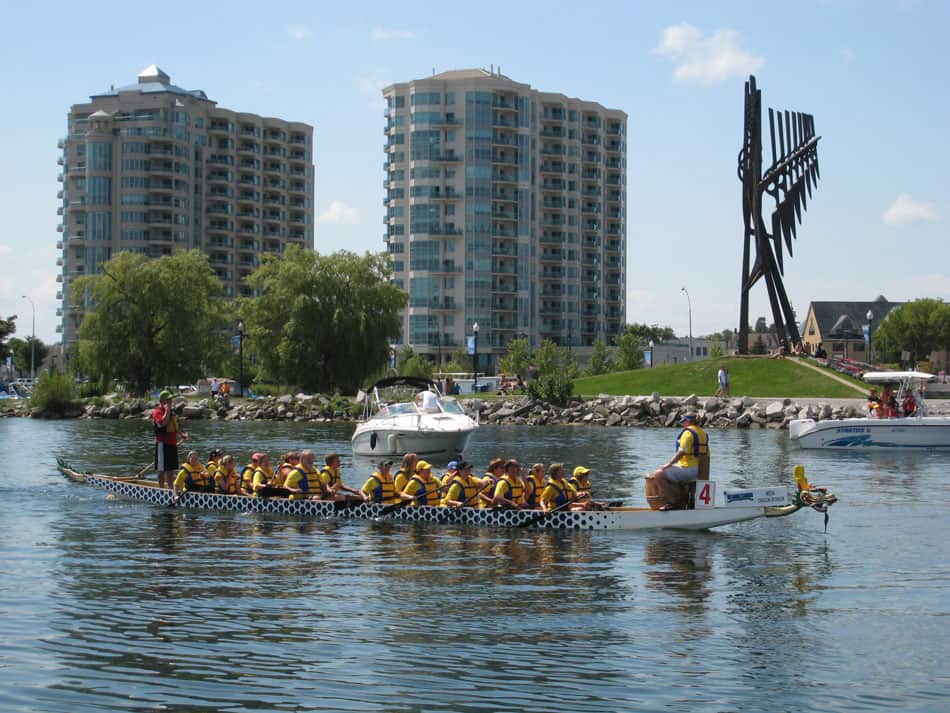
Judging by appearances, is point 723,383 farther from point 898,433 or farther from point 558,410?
point 898,433

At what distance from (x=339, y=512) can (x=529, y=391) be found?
179 feet

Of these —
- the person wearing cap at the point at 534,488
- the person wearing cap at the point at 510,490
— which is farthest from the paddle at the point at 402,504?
the person wearing cap at the point at 534,488

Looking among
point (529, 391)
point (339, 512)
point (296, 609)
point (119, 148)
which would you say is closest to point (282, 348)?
point (529, 391)

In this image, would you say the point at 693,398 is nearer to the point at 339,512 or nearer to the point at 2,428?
the point at 2,428

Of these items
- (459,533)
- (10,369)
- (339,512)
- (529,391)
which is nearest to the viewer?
(459,533)

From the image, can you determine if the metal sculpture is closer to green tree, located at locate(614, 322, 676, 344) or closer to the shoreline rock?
the shoreline rock

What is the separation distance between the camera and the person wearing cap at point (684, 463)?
25406mm

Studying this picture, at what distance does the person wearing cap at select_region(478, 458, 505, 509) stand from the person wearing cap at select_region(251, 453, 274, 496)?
5952 millimetres

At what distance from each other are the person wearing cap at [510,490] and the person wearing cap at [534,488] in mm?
146

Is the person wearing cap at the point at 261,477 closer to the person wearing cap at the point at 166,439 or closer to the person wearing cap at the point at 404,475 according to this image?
the person wearing cap at the point at 166,439

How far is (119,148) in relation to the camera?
173 m

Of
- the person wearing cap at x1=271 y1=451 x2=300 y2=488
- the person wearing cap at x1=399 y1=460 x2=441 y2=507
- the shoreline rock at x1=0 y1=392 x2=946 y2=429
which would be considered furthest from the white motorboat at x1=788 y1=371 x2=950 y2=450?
the person wearing cap at x1=271 y1=451 x2=300 y2=488

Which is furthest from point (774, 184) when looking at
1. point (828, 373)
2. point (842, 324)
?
point (842, 324)

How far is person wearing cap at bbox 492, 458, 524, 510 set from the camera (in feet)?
91.0
